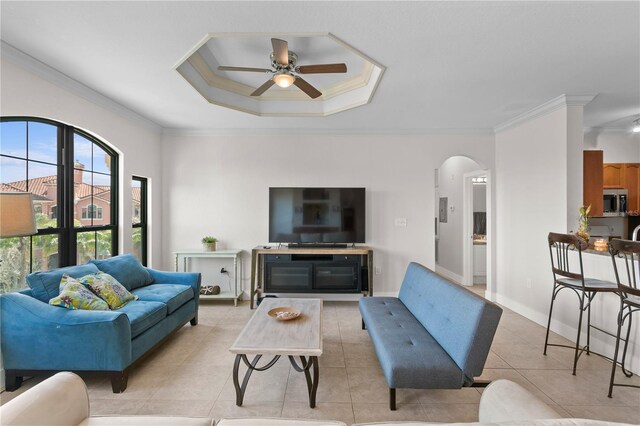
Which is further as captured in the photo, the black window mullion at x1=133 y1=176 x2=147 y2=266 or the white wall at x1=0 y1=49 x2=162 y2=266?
the black window mullion at x1=133 y1=176 x2=147 y2=266

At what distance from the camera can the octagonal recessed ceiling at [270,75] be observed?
8.31 ft

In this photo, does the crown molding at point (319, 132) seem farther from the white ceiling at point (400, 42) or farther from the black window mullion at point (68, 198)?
the black window mullion at point (68, 198)

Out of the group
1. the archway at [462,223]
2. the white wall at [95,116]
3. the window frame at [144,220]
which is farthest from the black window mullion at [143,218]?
the archway at [462,223]

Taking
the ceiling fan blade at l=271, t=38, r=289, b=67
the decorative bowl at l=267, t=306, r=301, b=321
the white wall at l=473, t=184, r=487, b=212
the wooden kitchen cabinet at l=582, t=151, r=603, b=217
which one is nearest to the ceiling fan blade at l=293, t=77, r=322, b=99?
the ceiling fan blade at l=271, t=38, r=289, b=67

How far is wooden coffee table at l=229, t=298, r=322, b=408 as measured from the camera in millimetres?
1940

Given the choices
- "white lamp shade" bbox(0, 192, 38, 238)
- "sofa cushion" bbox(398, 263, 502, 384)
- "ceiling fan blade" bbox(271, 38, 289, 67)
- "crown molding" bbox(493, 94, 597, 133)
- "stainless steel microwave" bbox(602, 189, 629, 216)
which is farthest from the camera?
"stainless steel microwave" bbox(602, 189, 629, 216)

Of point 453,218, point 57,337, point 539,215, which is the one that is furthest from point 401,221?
point 57,337

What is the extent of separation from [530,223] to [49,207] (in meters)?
5.46

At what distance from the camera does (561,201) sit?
3277mm

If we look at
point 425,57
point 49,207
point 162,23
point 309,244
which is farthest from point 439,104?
point 49,207

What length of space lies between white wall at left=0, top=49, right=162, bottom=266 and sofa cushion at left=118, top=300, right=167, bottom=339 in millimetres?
1480

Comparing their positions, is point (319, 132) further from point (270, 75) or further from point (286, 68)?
point (286, 68)

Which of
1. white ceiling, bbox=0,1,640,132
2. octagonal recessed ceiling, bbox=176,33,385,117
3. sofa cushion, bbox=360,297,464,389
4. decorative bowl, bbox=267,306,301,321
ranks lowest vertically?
sofa cushion, bbox=360,297,464,389

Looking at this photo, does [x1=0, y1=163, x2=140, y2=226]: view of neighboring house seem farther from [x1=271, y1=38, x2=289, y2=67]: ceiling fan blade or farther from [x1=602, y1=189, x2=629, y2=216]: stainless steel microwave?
[x1=602, y1=189, x2=629, y2=216]: stainless steel microwave
